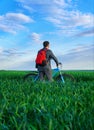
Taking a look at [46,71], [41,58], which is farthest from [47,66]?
[41,58]

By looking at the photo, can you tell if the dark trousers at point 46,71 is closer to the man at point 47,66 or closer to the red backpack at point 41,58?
the man at point 47,66

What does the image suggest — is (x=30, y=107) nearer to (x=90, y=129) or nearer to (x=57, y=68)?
(x=90, y=129)

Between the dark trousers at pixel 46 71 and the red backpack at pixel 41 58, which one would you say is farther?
the dark trousers at pixel 46 71

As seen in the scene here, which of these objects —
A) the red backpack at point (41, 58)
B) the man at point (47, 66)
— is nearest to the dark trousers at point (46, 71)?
the man at point (47, 66)

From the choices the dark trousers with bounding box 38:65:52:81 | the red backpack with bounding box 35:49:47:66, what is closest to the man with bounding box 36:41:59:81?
the dark trousers with bounding box 38:65:52:81

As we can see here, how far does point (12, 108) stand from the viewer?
6.48 meters

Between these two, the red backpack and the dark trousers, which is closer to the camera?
the red backpack

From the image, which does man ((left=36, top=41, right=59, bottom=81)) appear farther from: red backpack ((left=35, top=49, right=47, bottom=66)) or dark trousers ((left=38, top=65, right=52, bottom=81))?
red backpack ((left=35, top=49, right=47, bottom=66))

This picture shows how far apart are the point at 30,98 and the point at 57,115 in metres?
2.28

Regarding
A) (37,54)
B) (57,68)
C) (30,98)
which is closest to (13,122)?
(30,98)

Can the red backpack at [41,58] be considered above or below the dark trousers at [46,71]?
above

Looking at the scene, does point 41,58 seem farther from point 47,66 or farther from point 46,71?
point 46,71

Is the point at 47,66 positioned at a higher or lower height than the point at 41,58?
lower

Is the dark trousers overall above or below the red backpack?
below
